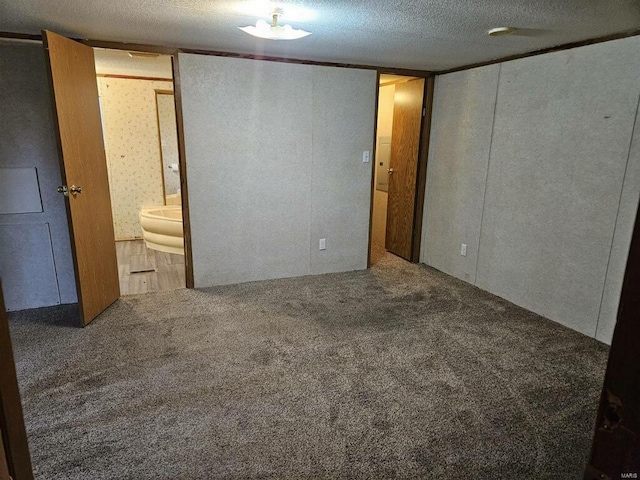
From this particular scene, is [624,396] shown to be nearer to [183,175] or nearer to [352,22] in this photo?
[352,22]

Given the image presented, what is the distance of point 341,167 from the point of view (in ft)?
13.4

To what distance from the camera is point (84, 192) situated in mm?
2953

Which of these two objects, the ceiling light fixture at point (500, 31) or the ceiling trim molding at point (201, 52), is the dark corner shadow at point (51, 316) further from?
the ceiling light fixture at point (500, 31)

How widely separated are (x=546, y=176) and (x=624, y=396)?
9.94 feet

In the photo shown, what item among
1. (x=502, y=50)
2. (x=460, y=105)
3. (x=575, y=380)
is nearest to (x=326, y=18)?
(x=502, y=50)

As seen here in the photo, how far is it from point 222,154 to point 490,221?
252cm

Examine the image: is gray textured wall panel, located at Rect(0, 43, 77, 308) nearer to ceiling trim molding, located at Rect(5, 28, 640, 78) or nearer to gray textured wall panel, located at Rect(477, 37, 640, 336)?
ceiling trim molding, located at Rect(5, 28, 640, 78)

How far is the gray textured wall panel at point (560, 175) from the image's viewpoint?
2637 millimetres

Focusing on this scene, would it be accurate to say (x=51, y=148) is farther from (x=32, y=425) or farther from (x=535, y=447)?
(x=535, y=447)

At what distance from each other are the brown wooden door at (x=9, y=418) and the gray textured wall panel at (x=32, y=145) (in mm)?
3145

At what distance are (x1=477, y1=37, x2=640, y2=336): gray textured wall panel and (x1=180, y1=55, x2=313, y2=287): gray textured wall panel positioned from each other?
71.0 inches

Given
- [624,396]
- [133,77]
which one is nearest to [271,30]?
[624,396]

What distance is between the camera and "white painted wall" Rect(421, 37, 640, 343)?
263 centimetres

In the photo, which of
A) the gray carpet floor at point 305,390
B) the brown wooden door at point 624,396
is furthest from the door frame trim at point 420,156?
the brown wooden door at point 624,396
